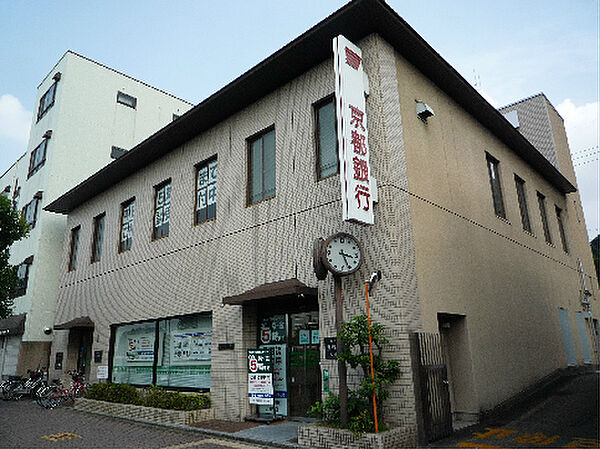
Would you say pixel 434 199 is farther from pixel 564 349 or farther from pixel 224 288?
pixel 564 349

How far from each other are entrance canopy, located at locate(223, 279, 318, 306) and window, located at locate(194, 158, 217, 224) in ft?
11.5

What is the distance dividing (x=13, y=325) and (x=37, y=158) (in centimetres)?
868

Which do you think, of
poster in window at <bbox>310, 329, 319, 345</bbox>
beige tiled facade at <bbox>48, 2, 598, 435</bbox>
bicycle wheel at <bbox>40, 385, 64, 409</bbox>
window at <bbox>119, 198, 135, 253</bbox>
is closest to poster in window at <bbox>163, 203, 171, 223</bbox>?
beige tiled facade at <bbox>48, 2, 598, 435</bbox>

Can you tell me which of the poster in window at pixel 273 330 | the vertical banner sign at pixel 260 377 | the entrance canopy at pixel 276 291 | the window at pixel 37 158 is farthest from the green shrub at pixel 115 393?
the window at pixel 37 158

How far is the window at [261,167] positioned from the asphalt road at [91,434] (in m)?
5.84

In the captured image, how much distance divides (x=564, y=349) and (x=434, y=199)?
28.8 ft

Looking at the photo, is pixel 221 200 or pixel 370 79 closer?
pixel 370 79

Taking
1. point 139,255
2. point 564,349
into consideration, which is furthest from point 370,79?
point 564,349

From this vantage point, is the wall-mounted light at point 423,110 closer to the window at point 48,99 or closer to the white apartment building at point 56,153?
the white apartment building at point 56,153

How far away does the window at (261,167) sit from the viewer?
1189cm

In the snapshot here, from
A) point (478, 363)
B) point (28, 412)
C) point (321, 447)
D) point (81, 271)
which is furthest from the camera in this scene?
point (81, 271)

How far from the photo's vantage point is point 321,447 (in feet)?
25.1

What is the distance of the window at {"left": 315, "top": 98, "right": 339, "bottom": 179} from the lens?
10367 millimetres

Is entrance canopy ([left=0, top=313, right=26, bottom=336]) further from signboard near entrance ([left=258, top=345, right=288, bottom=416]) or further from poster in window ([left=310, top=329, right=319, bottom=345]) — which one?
poster in window ([left=310, top=329, right=319, bottom=345])
